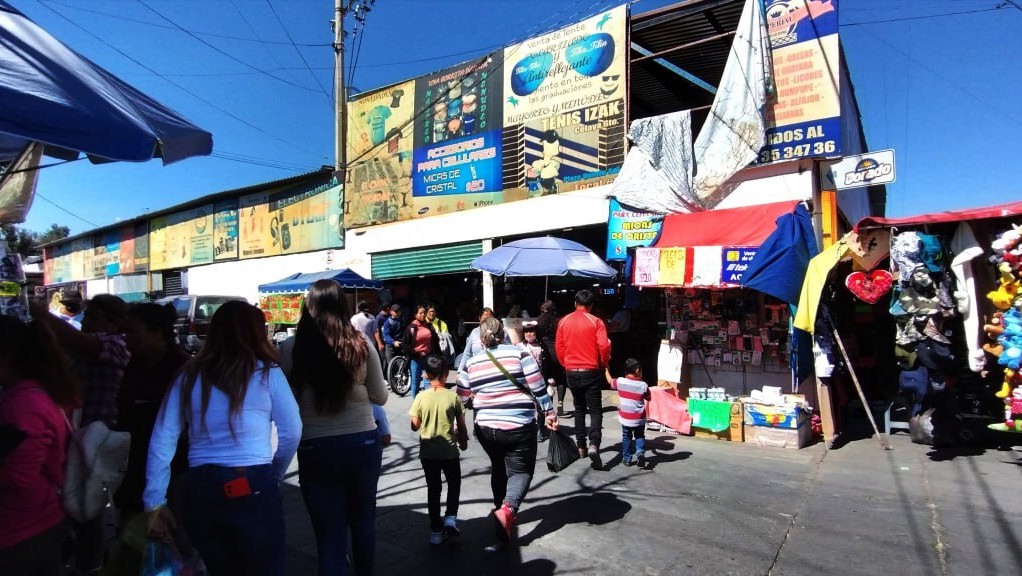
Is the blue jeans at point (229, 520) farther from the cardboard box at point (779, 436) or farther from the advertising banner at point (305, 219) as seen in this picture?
the advertising banner at point (305, 219)

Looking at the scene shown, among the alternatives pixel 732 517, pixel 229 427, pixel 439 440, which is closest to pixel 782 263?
pixel 732 517

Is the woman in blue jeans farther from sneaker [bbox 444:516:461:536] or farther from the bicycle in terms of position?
the bicycle

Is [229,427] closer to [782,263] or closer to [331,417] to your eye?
[331,417]

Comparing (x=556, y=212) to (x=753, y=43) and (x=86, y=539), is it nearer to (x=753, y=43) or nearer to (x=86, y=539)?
(x=753, y=43)

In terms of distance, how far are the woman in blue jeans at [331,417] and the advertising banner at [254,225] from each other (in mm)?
16827

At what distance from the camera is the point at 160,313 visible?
304 centimetres

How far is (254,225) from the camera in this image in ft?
62.7

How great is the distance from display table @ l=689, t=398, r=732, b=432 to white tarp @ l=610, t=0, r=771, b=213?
3.26 metres

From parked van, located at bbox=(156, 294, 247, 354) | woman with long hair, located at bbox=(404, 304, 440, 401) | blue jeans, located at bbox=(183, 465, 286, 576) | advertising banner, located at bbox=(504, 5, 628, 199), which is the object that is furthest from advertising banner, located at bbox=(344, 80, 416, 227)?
blue jeans, located at bbox=(183, 465, 286, 576)

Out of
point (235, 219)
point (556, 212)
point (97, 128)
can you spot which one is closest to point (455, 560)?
point (97, 128)

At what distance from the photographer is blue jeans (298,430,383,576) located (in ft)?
9.51

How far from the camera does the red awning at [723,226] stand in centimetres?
774

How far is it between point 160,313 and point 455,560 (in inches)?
94.3

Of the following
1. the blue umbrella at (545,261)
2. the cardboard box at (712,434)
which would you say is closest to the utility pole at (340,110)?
the blue umbrella at (545,261)
